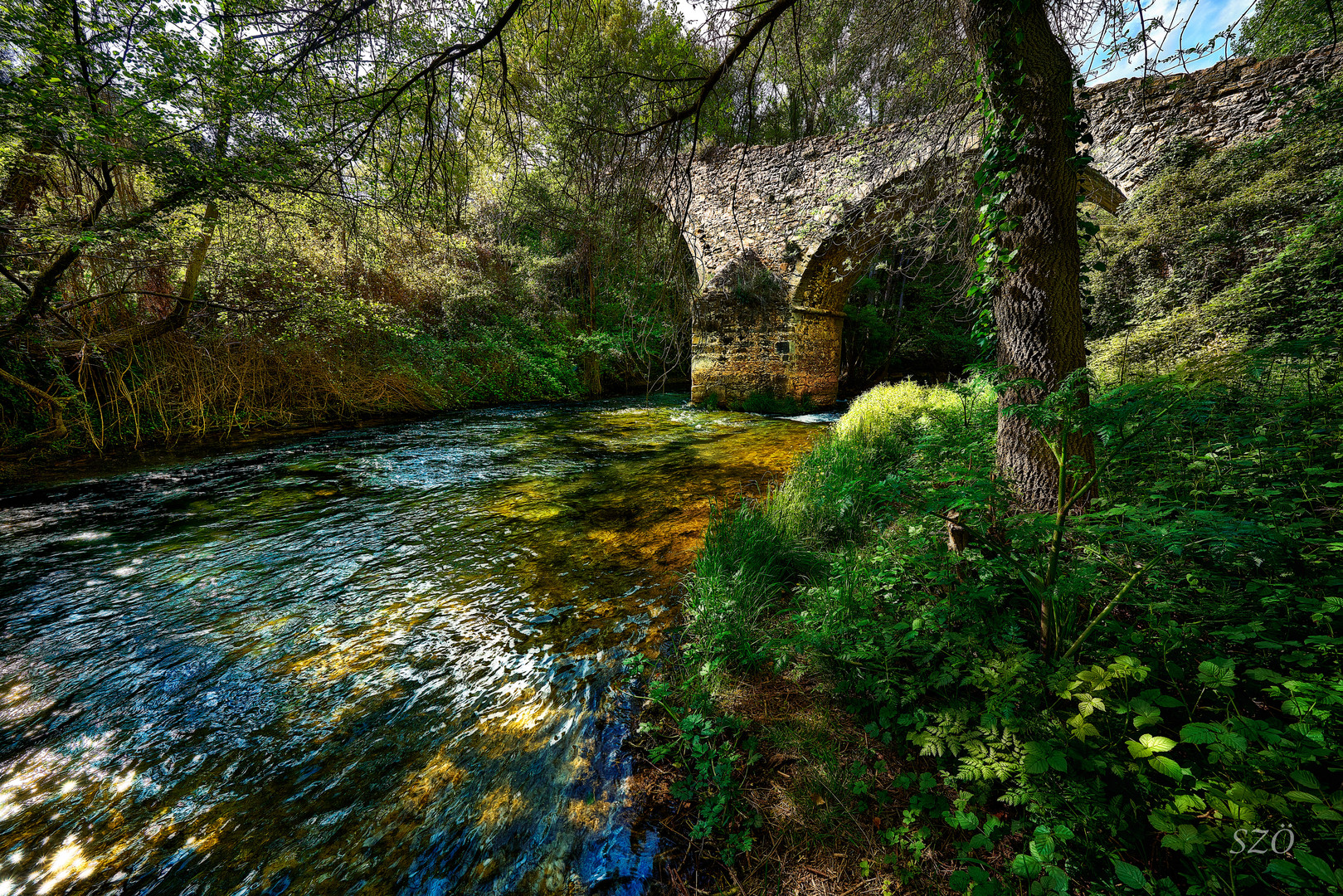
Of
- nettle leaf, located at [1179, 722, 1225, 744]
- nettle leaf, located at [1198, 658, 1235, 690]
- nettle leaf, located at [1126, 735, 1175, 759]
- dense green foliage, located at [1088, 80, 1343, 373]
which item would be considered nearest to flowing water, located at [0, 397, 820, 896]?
nettle leaf, located at [1126, 735, 1175, 759]

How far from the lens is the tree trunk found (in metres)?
2.38

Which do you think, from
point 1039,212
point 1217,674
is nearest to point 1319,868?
point 1217,674

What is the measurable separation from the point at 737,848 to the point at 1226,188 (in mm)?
8462

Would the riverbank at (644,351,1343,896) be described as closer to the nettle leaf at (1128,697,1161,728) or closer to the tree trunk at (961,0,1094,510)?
the nettle leaf at (1128,697,1161,728)

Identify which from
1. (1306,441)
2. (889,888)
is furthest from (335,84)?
(1306,441)

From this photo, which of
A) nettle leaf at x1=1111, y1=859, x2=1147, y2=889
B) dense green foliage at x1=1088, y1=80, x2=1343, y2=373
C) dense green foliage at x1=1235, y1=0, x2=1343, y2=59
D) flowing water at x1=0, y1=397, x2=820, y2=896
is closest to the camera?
nettle leaf at x1=1111, y1=859, x2=1147, y2=889

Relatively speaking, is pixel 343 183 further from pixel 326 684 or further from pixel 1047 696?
pixel 1047 696

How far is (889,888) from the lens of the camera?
1161mm

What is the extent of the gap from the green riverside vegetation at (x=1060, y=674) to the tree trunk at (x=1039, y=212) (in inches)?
8.3

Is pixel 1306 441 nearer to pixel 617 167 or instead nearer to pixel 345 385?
pixel 617 167

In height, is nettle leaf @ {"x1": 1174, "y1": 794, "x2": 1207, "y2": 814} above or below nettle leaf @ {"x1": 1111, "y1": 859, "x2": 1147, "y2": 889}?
above

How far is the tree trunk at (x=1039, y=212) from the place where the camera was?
238 cm

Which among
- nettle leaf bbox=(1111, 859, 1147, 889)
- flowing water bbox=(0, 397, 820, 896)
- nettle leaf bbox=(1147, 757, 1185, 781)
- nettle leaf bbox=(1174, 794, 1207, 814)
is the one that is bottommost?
flowing water bbox=(0, 397, 820, 896)

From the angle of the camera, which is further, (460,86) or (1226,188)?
(1226,188)
